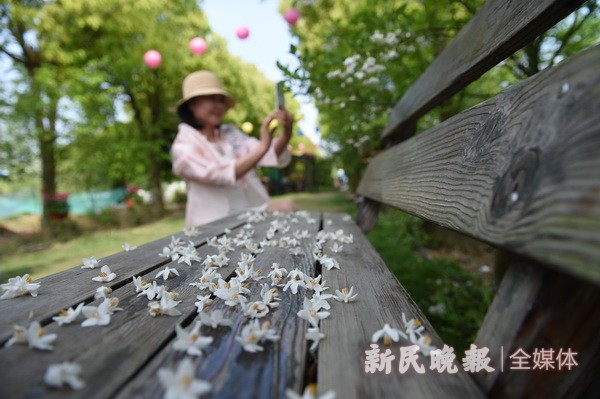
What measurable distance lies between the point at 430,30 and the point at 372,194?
1391mm

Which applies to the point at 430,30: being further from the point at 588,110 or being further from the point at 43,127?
the point at 43,127

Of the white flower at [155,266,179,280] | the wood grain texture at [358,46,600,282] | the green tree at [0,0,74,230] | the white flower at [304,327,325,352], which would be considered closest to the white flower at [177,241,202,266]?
the white flower at [155,266,179,280]

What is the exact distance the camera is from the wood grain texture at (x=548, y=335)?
624 mm

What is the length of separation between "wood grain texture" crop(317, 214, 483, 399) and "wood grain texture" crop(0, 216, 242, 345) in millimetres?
742

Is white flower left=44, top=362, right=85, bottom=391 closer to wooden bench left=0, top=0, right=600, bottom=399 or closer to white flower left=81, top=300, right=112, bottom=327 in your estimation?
wooden bench left=0, top=0, right=600, bottom=399

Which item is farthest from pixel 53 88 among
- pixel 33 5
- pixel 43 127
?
pixel 33 5

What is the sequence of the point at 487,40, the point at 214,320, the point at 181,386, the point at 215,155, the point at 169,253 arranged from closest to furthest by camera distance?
1. the point at 181,386
2. the point at 214,320
3. the point at 487,40
4. the point at 169,253
5. the point at 215,155

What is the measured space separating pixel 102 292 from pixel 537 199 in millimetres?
1181

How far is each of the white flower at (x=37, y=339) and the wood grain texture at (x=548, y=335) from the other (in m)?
0.95

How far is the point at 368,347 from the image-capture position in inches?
30.3

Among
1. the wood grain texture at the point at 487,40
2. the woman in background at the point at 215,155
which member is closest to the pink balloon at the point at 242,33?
the woman in background at the point at 215,155

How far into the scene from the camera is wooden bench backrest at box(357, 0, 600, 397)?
538 mm

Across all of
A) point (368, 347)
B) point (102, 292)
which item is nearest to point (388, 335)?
point (368, 347)

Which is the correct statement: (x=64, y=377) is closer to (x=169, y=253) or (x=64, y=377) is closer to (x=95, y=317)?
(x=95, y=317)
